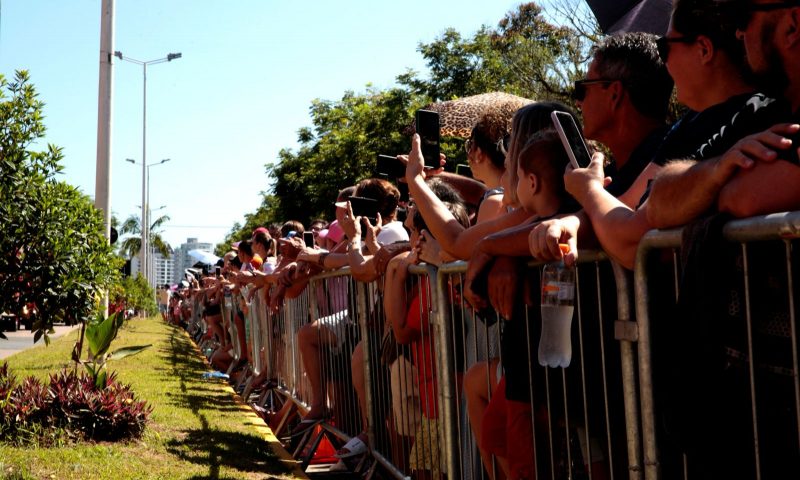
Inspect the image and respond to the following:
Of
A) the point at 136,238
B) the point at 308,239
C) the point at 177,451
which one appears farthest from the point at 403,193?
the point at 136,238

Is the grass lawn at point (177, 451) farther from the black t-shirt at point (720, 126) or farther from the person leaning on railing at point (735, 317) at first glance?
the person leaning on railing at point (735, 317)

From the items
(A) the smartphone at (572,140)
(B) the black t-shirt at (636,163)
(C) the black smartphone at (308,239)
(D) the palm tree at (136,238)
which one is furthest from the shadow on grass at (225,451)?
(D) the palm tree at (136,238)

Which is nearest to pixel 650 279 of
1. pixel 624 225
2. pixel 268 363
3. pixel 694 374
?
pixel 624 225

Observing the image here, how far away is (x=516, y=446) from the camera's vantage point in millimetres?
3496

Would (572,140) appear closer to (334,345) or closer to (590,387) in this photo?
(590,387)

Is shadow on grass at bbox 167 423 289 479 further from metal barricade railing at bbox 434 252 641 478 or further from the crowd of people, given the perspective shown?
metal barricade railing at bbox 434 252 641 478

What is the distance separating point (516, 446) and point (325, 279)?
4239 millimetres

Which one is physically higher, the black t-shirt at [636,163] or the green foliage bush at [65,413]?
the black t-shirt at [636,163]

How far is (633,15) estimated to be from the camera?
5496 millimetres

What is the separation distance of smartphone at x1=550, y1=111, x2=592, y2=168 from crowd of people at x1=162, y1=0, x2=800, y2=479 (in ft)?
0.26

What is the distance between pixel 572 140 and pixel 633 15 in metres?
2.71

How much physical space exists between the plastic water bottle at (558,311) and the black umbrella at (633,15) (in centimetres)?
252

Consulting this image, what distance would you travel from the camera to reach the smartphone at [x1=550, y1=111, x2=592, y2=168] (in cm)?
305

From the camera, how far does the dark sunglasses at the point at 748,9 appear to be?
7.69 feet
